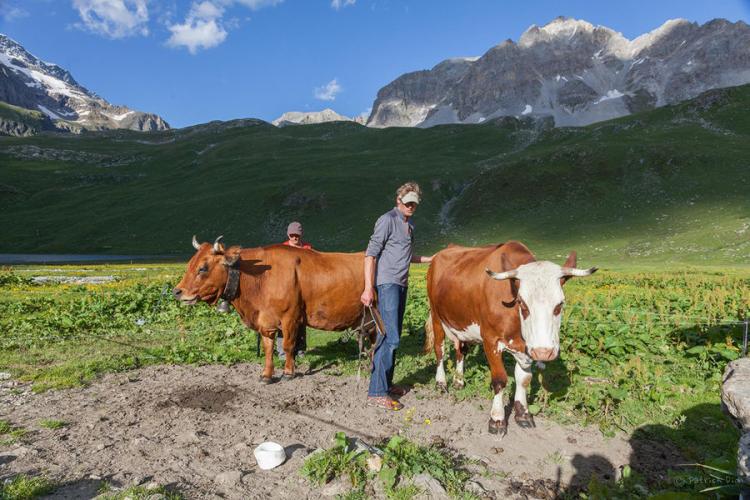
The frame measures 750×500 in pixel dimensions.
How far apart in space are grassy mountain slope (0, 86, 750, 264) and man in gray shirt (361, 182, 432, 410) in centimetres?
4697

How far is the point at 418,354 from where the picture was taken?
1227 centimetres

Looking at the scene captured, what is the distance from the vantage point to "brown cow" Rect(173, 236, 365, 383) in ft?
32.4

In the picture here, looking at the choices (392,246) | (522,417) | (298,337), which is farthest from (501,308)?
(298,337)

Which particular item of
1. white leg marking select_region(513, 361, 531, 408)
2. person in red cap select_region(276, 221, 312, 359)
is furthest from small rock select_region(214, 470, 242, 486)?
person in red cap select_region(276, 221, 312, 359)

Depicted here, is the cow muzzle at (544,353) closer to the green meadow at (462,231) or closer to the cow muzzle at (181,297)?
the green meadow at (462,231)

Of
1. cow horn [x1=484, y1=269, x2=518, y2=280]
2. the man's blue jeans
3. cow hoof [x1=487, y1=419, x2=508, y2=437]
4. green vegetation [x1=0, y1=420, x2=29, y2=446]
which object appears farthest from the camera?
the man's blue jeans

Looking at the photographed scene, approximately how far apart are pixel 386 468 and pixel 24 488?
3.87 m

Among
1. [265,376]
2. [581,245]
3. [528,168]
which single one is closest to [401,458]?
[265,376]

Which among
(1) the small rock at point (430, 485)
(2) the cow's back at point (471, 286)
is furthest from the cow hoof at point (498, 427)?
(1) the small rock at point (430, 485)

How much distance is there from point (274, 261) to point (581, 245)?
5953 cm

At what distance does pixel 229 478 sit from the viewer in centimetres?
568

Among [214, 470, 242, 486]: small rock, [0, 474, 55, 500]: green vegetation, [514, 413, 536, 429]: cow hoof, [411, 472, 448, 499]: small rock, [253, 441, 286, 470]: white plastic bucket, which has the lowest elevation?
[514, 413, 536, 429]: cow hoof

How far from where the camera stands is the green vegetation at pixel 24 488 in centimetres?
498

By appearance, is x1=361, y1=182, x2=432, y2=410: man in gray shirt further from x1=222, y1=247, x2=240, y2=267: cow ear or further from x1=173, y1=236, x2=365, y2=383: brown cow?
x1=222, y1=247, x2=240, y2=267: cow ear
